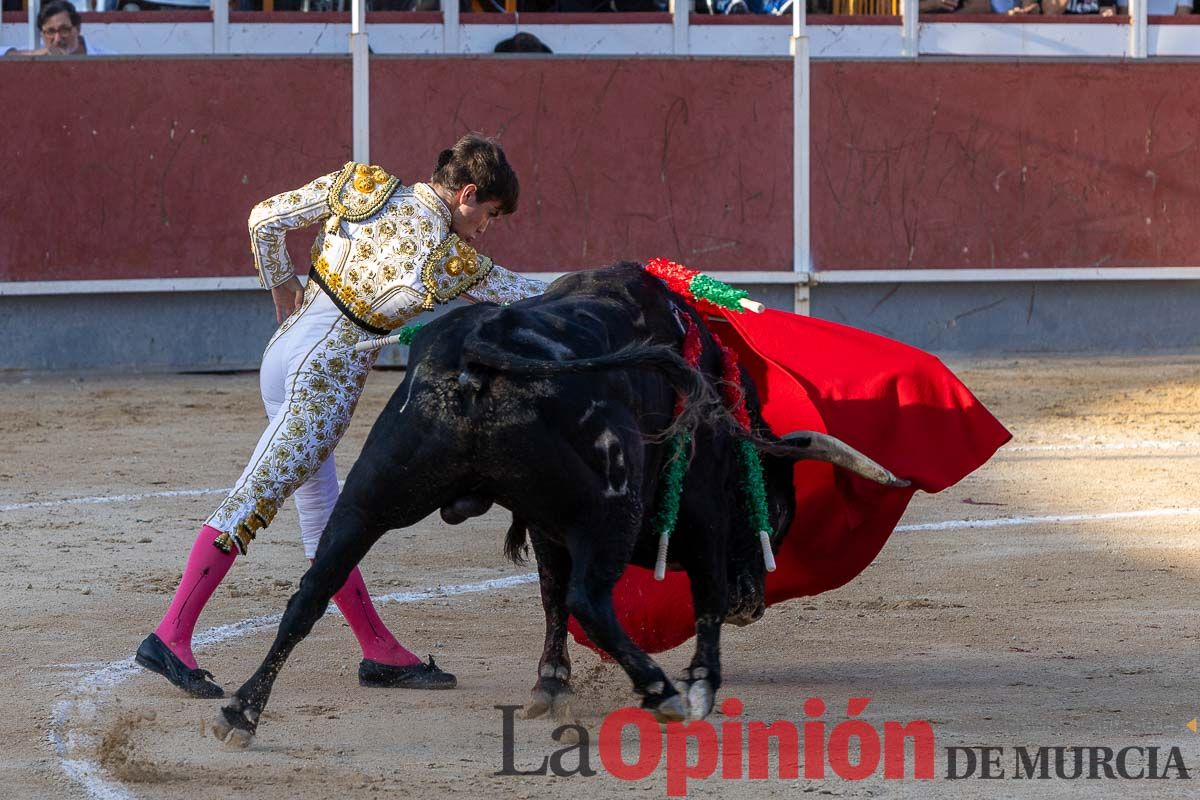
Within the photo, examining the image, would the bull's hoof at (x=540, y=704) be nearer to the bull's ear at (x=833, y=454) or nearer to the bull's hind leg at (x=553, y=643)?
the bull's hind leg at (x=553, y=643)

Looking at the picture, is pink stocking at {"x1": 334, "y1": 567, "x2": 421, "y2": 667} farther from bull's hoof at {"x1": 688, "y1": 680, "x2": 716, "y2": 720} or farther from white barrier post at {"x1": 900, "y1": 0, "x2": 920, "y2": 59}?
white barrier post at {"x1": 900, "y1": 0, "x2": 920, "y2": 59}

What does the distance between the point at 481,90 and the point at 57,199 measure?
2.07m

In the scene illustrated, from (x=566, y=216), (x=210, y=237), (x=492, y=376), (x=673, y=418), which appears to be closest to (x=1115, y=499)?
(x=673, y=418)

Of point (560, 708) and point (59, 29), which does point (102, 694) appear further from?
point (59, 29)

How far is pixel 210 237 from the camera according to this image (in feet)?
27.3

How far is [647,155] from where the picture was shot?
28.5ft

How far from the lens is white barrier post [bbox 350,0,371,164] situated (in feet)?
27.6

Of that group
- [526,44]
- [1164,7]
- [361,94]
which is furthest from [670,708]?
[1164,7]

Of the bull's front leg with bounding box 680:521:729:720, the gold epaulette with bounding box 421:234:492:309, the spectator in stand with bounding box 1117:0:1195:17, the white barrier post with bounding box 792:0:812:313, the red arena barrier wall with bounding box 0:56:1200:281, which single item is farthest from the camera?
the spectator in stand with bounding box 1117:0:1195:17

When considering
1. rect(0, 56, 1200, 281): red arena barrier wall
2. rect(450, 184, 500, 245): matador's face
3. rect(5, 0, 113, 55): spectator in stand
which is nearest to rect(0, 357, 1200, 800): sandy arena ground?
rect(450, 184, 500, 245): matador's face

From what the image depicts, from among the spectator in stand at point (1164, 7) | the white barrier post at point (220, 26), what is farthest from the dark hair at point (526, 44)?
the spectator in stand at point (1164, 7)

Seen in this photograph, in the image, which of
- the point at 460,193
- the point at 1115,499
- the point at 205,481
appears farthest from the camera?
the point at 205,481

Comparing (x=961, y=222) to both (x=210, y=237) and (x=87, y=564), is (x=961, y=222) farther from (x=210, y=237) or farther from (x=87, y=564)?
(x=87, y=564)

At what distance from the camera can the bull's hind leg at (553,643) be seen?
3.14 m
